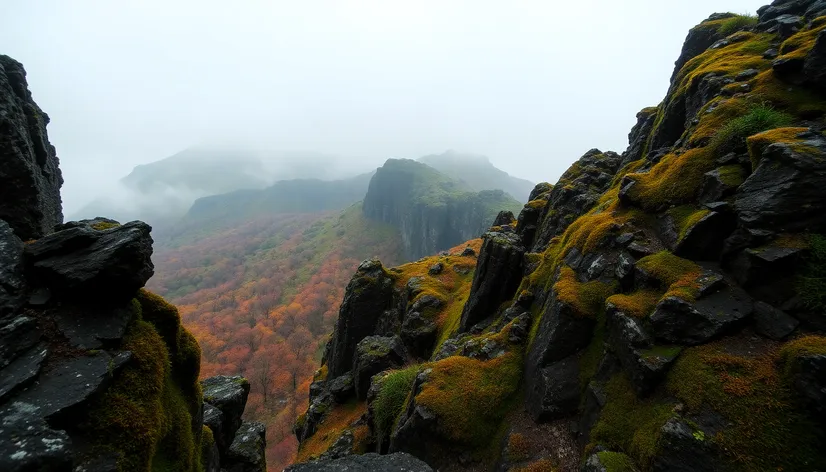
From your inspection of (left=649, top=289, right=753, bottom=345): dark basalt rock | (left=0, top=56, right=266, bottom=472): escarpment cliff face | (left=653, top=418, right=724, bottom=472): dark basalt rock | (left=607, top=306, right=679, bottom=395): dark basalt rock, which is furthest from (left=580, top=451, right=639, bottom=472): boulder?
(left=0, top=56, right=266, bottom=472): escarpment cliff face

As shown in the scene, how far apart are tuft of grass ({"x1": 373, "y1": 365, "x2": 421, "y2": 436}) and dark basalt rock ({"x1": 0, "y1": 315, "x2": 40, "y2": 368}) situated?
16.5m

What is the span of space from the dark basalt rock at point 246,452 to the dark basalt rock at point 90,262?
1330 centimetres

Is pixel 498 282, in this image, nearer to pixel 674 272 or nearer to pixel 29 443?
pixel 674 272

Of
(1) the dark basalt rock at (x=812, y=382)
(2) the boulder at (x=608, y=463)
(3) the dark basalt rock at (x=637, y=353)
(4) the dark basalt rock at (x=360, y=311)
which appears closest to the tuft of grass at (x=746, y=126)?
(3) the dark basalt rock at (x=637, y=353)

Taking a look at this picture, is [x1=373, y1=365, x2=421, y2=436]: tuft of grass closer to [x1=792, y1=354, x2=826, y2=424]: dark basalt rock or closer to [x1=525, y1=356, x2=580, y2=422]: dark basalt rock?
[x1=525, y1=356, x2=580, y2=422]: dark basalt rock

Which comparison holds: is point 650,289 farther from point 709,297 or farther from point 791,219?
point 791,219

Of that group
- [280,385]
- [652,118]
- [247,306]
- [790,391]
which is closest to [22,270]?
[790,391]

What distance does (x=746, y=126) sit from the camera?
16375 mm

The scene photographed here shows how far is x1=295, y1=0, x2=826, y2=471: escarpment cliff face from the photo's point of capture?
9906mm

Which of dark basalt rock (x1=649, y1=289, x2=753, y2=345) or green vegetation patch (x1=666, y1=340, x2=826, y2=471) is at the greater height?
dark basalt rock (x1=649, y1=289, x2=753, y2=345)

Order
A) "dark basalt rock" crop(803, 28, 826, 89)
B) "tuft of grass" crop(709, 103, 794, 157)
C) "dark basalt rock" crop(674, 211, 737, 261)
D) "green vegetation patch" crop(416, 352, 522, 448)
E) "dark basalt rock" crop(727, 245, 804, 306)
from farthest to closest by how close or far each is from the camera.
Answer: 1. "green vegetation patch" crop(416, 352, 522, 448)
2. "tuft of grass" crop(709, 103, 794, 157)
3. "dark basalt rock" crop(803, 28, 826, 89)
4. "dark basalt rock" crop(674, 211, 737, 261)
5. "dark basalt rock" crop(727, 245, 804, 306)

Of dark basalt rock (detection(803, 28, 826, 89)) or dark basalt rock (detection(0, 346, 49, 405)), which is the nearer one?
dark basalt rock (detection(0, 346, 49, 405))

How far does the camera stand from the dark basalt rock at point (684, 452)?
9383mm

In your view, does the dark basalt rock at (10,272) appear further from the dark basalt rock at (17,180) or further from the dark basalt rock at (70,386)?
the dark basalt rock at (17,180)
